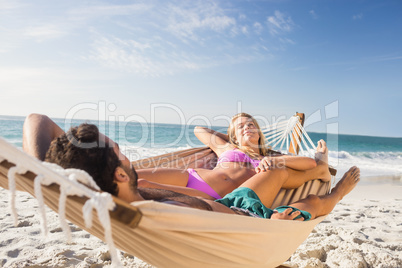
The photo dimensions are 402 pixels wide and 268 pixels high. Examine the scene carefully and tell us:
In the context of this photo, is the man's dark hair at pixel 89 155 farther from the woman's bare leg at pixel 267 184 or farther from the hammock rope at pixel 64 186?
the woman's bare leg at pixel 267 184

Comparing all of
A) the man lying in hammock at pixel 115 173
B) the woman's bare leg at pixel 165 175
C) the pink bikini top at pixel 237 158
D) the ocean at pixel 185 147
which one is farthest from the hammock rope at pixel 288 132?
the ocean at pixel 185 147

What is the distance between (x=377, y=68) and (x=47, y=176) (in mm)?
24669

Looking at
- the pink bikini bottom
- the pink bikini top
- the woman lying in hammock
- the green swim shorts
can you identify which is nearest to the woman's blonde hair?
the woman lying in hammock

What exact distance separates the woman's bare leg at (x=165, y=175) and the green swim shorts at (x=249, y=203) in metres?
0.43

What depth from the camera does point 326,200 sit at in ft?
6.01

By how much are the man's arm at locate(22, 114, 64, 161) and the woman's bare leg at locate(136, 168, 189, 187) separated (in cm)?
63

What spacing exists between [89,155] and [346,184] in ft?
6.39

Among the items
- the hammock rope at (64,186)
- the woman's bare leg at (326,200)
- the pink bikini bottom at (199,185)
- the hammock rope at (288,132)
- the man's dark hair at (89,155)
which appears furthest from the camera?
the hammock rope at (288,132)

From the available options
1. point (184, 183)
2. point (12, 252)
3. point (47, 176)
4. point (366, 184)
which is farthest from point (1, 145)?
point (366, 184)

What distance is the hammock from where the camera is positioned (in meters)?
0.70

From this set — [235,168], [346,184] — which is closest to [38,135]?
[235,168]

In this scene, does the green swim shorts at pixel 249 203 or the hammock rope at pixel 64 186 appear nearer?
the hammock rope at pixel 64 186

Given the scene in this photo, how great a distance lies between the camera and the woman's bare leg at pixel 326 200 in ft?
5.27

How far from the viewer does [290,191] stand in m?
2.12
